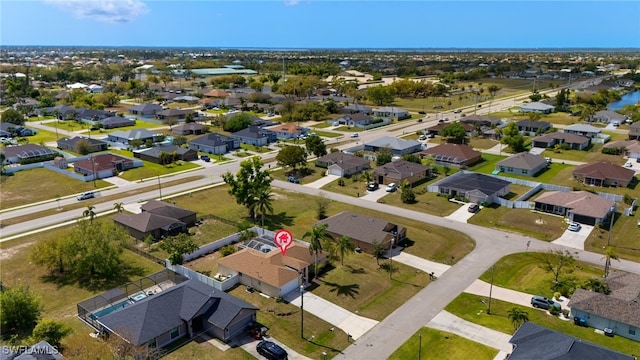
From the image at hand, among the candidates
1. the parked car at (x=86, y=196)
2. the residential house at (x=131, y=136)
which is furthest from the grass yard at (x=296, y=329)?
the residential house at (x=131, y=136)

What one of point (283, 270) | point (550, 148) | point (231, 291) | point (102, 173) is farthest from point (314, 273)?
point (550, 148)

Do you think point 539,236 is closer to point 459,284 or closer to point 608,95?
point 459,284

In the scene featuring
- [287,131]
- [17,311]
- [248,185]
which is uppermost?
[248,185]

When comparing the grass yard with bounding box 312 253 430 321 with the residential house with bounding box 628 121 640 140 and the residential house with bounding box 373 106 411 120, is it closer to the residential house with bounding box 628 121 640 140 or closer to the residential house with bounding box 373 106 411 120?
the residential house with bounding box 628 121 640 140

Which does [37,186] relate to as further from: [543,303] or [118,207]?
[543,303]

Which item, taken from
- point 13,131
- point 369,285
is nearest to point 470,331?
point 369,285
